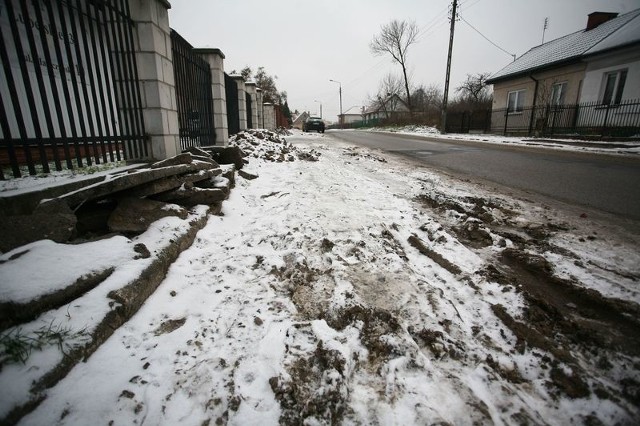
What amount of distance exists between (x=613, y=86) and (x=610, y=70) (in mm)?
752

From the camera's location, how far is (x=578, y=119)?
14781 millimetres

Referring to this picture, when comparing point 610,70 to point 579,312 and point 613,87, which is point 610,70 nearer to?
point 613,87

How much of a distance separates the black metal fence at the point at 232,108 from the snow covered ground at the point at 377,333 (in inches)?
279

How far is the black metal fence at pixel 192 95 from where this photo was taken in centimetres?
552

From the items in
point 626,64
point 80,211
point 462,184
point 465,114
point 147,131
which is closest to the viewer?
point 80,211

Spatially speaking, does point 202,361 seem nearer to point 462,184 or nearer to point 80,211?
point 80,211

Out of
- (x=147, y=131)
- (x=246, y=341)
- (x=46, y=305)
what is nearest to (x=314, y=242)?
(x=246, y=341)

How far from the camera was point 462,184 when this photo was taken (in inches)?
207

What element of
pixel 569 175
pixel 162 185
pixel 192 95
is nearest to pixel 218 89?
pixel 192 95

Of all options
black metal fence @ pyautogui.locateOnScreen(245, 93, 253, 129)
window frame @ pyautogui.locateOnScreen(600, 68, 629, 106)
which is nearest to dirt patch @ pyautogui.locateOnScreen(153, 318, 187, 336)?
black metal fence @ pyautogui.locateOnScreen(245, 93, 253, 129)

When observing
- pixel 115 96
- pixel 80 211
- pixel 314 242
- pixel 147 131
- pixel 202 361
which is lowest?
pixel 202 361

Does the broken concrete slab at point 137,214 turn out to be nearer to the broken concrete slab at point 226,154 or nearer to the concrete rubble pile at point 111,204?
the concrete rubble pile at point 111,204

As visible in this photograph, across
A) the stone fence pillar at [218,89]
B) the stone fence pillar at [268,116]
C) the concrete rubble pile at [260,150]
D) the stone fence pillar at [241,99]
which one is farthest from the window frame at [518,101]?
the stone fence pillar at [218,89]

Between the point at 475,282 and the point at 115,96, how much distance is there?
4776 mm
